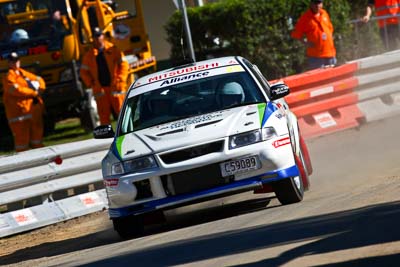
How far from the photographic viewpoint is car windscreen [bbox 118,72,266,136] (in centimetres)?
1128

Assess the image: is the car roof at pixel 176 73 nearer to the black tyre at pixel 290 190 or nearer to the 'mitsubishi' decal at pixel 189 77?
the 'mitsubishi' decal at pixel 189 77

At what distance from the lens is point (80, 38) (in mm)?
23156

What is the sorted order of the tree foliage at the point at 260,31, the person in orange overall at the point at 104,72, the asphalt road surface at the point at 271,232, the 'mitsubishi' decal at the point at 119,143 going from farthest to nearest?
the tree foliage at the point at 260,31 → the person in orange overall at the point at 104,72 → the 'mitsubishi' decal at the point at 119,143 → the asphalt road surface at the point at 271,232

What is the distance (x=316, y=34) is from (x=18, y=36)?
6506 millimetres

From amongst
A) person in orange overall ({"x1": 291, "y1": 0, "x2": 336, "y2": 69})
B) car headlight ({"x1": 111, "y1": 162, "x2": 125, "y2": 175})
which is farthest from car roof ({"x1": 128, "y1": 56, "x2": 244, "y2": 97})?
person in orange overall ({"x1": 291, "y1": 0, "x2": 336, "y2": 69})

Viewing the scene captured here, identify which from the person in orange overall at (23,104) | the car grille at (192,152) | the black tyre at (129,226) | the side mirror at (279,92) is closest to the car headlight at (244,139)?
the car grille at (192,152)

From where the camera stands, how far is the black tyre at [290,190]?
Answer: 34.5 feet

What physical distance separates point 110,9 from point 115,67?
5.89 meters

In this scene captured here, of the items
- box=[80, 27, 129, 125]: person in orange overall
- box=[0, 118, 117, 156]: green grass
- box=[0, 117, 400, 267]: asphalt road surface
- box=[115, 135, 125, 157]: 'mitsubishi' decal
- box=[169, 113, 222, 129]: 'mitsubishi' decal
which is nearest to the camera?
box=[0, 117, 400, 267]: asphalt road surface

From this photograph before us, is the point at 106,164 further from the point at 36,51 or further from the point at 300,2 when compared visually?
the point at 300,2

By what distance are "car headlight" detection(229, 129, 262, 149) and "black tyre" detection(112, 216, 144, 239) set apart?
127 centimetres

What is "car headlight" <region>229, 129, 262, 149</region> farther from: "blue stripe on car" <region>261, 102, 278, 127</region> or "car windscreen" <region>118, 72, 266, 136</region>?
"car windscreen" <region>118, 72, 266, 136</region>

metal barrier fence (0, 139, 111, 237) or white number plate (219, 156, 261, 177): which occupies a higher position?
white number plate (219, 156, 261, 177)

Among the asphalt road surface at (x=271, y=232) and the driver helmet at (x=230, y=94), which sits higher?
the driver helmet at (x=230, y=94)
